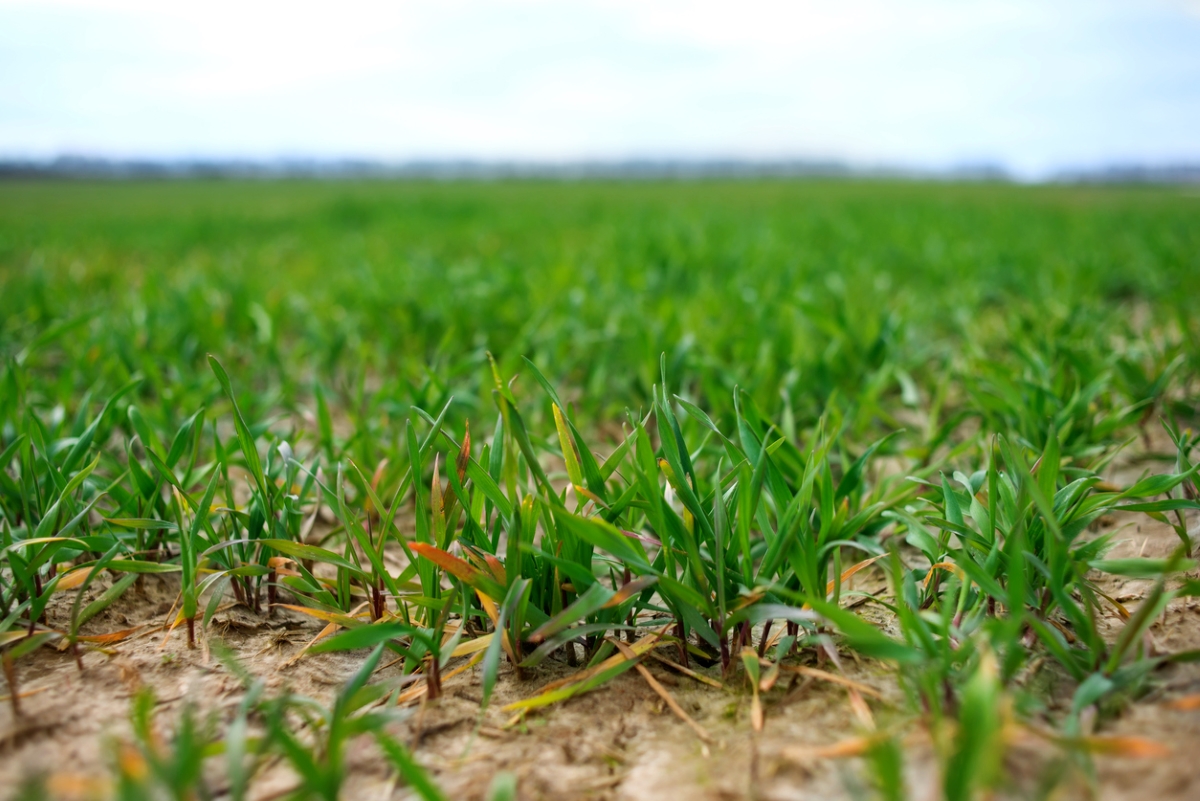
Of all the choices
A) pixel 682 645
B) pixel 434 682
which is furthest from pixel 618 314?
pixel 434 682

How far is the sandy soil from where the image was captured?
838 millimetres

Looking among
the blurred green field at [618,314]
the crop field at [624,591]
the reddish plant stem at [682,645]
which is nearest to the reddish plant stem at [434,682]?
the crop field at [624,591]

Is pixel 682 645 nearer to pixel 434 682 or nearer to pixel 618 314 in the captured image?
pixel 434 682

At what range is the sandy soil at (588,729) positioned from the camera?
838mm

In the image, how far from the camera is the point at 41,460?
1.52 m

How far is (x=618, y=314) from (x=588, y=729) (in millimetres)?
2257

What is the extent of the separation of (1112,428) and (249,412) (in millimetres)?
2366

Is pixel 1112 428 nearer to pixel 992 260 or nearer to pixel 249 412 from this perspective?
pixel 249 412

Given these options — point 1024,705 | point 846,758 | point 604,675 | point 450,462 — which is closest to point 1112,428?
point 1024,705

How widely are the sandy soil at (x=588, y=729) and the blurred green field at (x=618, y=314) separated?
0.93 meters

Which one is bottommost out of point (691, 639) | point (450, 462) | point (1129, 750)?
point (691, 639)

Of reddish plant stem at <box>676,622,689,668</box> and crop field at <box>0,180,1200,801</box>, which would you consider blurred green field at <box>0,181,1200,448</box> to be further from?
reddish plant stem at <box>676,622,689,668</box>

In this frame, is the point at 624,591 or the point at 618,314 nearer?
the point at 624,591

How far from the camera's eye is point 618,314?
3107 millimetres
